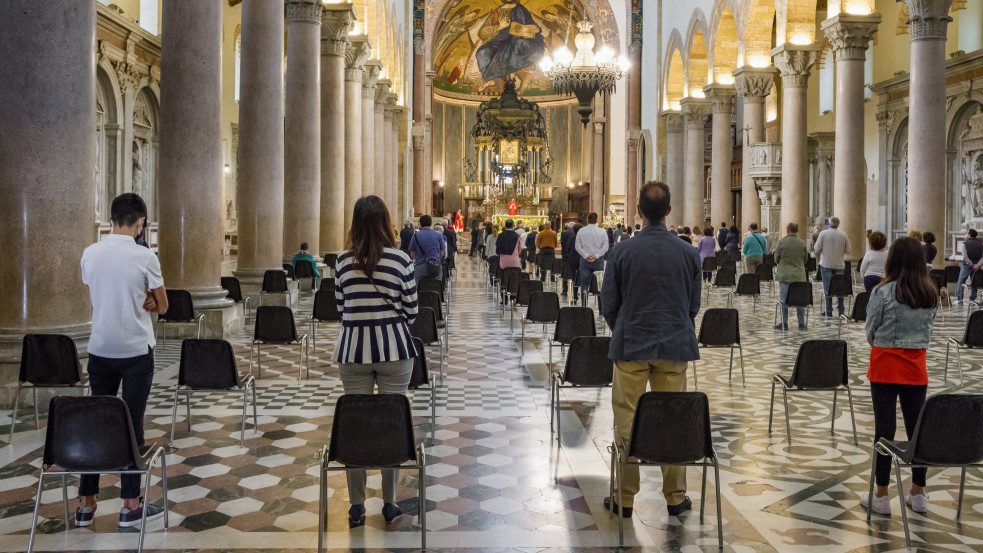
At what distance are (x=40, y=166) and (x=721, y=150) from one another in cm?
2295

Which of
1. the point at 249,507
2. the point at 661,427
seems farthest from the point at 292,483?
the point at 661,427

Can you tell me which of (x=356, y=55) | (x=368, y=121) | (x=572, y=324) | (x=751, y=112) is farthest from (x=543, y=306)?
(x=368, y=121)

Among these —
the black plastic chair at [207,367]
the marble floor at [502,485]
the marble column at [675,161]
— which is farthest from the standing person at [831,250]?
the marble column at [675,161]

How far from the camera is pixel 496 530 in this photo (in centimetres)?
474

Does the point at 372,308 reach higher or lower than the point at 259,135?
lower

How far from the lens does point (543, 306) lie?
10.6 metres

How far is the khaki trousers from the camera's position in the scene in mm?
4785

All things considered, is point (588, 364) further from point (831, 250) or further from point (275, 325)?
point (831, 250)

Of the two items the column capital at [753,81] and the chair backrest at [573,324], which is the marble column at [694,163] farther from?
the chair backrest at [573,324]

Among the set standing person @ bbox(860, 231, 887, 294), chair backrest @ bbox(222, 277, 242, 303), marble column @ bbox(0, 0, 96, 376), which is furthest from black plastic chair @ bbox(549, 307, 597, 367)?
chair backrest @ bbox(222, 277, 242, 303)

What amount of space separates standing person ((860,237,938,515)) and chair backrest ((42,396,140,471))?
12.7 ft

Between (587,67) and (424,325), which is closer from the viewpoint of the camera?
(424,325)

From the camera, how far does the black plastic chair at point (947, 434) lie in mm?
4336

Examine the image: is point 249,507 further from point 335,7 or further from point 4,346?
point 335,7
